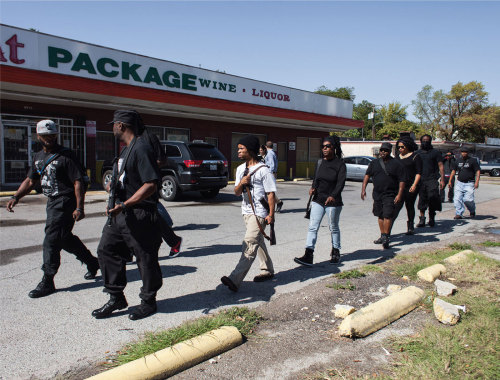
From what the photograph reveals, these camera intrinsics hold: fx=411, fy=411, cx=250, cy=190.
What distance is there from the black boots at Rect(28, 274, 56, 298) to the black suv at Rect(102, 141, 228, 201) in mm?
7043

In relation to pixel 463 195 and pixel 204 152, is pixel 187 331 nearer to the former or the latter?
pixel 463 195

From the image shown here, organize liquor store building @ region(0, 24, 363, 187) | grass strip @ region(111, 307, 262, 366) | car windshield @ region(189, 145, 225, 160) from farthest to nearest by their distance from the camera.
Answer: liquor store building @ region(0, 24, 363, 187), car windshield @ region(189, 145, 225, 160), grass strip @ region(111, 307, 262, 366)

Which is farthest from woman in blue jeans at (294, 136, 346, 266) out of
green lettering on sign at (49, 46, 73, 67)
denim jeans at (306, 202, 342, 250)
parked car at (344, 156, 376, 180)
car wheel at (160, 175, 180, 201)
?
parked car at (344, 156, 376, 180)

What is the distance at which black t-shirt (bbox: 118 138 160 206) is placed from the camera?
3381mm

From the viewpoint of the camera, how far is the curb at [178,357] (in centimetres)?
262

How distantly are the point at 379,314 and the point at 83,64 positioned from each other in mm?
14471

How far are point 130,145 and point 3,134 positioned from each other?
13033 mm

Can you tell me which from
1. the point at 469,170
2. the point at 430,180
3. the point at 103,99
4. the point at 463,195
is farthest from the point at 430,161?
the point at 103,99

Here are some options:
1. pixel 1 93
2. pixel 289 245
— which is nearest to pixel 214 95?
pixel 1 93

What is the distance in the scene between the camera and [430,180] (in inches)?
347

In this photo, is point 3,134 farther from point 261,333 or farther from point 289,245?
point 261,333

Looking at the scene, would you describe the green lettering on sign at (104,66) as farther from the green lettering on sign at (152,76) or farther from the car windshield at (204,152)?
the car windshield at (204,152)

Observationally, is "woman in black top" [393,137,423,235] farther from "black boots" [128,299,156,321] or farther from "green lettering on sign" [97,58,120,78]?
"green lettering on sign" [97,58,120,78]

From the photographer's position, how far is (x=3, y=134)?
554 inches
